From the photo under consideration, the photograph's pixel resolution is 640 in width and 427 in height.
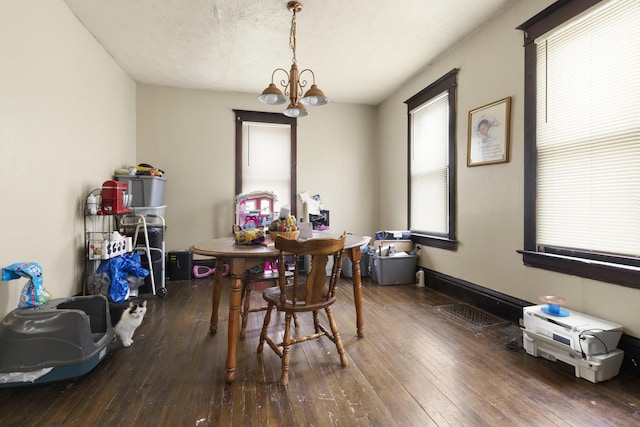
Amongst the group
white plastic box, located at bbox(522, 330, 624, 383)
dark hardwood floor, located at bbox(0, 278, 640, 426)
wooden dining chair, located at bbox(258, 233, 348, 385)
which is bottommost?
dark hardwood floor, located at bbox(0, 278, 640, 426)

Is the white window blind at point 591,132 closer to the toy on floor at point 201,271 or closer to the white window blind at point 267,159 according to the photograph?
the white window blind at point 267,159

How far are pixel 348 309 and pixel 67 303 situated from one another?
2286mm

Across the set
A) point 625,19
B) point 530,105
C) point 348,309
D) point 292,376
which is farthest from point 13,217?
point 625,19

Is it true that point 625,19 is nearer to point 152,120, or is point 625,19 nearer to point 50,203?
point 50,203

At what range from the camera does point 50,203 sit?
255 cm

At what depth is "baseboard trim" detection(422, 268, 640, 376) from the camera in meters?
1.89

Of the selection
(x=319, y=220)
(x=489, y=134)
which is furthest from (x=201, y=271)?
(x=489, y=134)

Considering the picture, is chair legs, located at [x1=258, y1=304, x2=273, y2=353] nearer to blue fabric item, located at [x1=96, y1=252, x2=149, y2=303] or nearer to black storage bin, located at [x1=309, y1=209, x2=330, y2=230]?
blue fabric item, located at [x1=96, y1=252, x2=149, y2=303]

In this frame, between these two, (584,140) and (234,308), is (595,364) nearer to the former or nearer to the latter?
(584,140)

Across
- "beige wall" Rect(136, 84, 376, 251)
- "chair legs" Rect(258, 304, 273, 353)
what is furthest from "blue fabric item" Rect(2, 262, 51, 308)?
"beige wall" Rect(136, 84, 376, 251)

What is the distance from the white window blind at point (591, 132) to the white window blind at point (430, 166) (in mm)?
1225

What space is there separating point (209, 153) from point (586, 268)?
4.57m

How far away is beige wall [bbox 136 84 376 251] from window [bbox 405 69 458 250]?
49.4 inches

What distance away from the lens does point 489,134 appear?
2.95 metres
